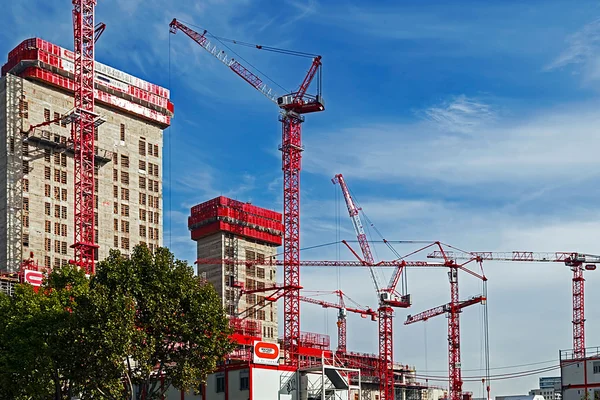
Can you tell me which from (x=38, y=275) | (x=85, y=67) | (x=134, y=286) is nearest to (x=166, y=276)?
(x=134, y=286)

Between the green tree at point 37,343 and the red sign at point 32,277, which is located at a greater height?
the red sign at point 32,277

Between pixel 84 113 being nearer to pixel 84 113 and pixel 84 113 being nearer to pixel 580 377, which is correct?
pixel 84 113

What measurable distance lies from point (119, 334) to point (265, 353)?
27.0 meters

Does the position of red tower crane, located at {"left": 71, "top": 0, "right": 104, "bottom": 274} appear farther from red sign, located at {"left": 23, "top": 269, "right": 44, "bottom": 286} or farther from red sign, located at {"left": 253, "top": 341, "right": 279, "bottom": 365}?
red sign, located at {"left": 253, "top": 341, "right": 279, "bottom": 365}

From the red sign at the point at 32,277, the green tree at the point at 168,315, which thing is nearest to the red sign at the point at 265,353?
the green tree at the point at 168,315

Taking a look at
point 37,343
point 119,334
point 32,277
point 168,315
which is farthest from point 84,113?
point 119,334

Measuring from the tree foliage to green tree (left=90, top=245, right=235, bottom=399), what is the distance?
105mm

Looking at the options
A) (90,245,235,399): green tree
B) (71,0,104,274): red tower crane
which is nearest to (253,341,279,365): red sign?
(90,245,235,399): green tree

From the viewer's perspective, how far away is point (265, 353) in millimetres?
111188

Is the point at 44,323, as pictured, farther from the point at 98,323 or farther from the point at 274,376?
the point at 274,376

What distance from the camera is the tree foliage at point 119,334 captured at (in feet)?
295

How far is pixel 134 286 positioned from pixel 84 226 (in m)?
79.1

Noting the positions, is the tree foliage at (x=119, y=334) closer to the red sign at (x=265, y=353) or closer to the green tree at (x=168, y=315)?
the green tree at (x=168, y=315)

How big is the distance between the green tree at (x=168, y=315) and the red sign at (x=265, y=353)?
13.3 metres
